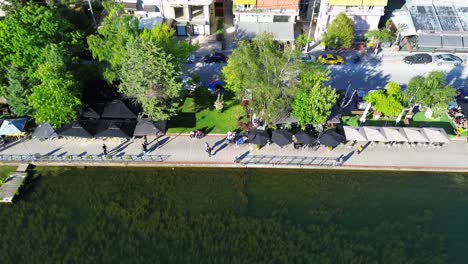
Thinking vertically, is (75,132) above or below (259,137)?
above

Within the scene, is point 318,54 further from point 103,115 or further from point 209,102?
point 103,115

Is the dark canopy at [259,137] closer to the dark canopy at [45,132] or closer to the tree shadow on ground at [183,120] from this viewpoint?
the tree shadow on ground at [183,120]

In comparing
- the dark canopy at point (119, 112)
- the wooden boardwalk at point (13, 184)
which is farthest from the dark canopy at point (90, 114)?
the wooden boardwalk at point (13, 184)

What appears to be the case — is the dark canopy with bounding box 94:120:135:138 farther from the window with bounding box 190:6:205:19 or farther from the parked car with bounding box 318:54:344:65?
the parked car with bounding box 318:54:344:65

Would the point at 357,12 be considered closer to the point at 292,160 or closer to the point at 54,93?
the point at 292,160

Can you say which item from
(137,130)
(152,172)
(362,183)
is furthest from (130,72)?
(362,183)

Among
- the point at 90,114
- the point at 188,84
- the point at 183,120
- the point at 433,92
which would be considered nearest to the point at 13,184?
the point at 90,114
